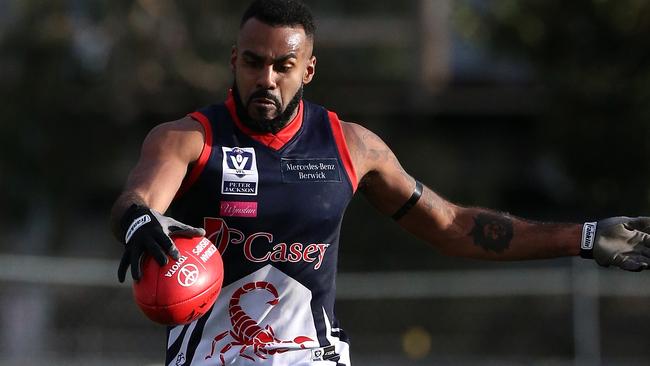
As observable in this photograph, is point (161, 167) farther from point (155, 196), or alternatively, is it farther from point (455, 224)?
point (455, 224)

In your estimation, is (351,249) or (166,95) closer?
(351,249)

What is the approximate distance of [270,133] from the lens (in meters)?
5.54

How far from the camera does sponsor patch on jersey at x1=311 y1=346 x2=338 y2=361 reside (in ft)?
17.7

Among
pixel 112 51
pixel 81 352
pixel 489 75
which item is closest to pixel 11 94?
pixel 112 51

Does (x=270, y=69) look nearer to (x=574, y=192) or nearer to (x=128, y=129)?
(x=574, y=192)

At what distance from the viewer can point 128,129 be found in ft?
→ 65.2

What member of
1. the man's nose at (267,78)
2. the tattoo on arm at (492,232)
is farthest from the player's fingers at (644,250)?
the man's nose at (267,78)

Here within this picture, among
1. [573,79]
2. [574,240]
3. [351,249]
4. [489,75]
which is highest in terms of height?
[489,75]

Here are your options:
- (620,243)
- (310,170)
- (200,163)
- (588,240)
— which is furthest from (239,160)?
(620,243)

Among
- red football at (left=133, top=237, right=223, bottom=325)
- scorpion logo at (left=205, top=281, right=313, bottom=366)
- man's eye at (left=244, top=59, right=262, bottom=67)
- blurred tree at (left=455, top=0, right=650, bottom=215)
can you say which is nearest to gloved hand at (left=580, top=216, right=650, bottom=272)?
scorpion logo at (left=205, top=281, right=313, bottom=366)

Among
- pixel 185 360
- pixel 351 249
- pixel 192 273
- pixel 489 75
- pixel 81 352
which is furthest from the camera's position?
pixel 489 75

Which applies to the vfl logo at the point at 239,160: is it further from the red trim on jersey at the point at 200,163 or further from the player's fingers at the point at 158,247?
the player's fingers at the point at 158,247

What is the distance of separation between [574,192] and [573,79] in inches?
71.7

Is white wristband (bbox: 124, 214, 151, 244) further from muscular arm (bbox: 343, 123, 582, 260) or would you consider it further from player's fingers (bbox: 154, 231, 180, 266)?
muscular arm (bbox: 343, 123, 582, 260)
